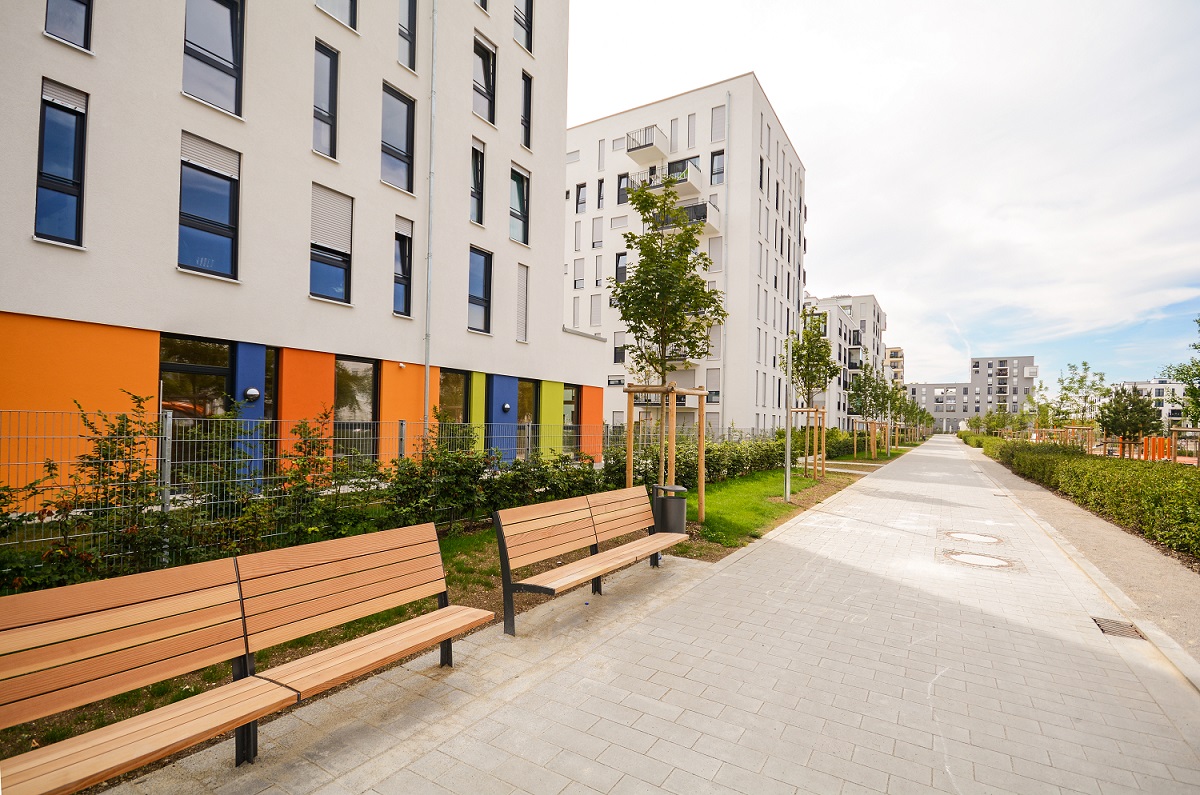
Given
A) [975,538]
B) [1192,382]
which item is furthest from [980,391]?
[975,538]

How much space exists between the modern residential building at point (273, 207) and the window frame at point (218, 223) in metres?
0.03

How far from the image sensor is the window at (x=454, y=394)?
1526 centimetres

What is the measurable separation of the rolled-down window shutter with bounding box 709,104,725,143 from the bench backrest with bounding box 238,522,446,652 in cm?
3479

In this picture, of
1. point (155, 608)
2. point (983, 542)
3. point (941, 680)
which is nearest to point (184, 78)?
point (155, 608)

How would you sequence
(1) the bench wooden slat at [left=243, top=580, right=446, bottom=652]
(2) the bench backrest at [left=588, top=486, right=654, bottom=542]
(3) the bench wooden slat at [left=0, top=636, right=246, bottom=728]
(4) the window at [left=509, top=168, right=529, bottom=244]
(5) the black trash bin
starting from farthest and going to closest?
(4) the window at [left=509, top=168, right=529, bottom=244], (5) the black trash bin, (2) the bench backrest at [left=588, top=486, right=654, bottom=542], (1) the bench wooden slat at [left=243, top=580, right=446, bottom=652], (3) the bench wooden slat at [left=0, top=636, right=246, bottom=728]

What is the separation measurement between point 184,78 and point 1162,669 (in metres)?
14.8

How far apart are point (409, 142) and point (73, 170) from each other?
7.07 metres

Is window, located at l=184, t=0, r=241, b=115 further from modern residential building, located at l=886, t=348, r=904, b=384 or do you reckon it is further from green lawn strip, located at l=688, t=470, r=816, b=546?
modern residential building, located at l=886, t=348, r=904, b=384

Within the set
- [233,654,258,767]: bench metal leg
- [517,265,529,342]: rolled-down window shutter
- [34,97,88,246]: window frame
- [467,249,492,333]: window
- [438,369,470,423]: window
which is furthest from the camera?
[517,265,529,342]: rolled-down window shutter

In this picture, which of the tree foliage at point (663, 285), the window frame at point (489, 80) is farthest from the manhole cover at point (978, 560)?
the window frame at point (489, 80)

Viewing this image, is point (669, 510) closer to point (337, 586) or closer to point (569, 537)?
point (569, 537)

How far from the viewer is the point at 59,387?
8.58 metres

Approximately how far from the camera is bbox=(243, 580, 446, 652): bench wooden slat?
10.5ft

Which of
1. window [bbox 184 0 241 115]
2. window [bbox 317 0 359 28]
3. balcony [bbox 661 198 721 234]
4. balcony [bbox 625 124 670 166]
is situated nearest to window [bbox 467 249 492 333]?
window [bbox 317 0 359 28]
